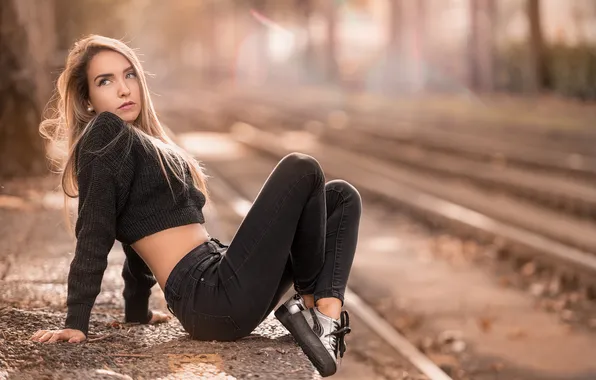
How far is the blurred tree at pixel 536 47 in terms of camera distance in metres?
29.3

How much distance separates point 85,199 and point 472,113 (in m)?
23.5

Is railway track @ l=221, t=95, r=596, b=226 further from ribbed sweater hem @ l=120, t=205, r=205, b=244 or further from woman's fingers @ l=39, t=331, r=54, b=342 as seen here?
woman's fingers @ l=39, t=331, r=54, b=342

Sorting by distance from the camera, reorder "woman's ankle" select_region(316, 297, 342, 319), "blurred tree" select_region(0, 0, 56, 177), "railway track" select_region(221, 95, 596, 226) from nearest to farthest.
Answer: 1. "woman's ankle" select_region(316, 297, 342, 319)
2. "blurred tree" select_region(0, 0, 56, 177)
3. "railway track" select_region(221, 95, 596, 226)

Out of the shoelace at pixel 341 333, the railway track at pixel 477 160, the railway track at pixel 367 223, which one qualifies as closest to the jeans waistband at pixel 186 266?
the shoelace at pixel 341 333

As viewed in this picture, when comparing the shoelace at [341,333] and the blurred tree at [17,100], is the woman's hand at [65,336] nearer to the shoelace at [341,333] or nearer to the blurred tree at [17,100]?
the shoelace at [341,333]

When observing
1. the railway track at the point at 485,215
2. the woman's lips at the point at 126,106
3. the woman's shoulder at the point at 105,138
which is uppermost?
the woman's lips at the point at 126,106

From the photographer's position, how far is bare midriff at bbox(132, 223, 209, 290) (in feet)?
12.5

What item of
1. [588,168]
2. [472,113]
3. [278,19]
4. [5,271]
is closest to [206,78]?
[278,19]

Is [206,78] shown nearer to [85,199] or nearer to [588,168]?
[588,168]

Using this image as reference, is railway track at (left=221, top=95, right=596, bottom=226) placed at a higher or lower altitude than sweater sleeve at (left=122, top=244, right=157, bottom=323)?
lower

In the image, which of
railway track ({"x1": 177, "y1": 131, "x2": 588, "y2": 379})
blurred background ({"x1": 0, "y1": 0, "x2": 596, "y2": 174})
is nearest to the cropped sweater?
blurred background ({"x1": 0, "y1": 0, "x2": 596, "y2": 174})

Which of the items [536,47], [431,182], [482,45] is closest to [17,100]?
[431,182]

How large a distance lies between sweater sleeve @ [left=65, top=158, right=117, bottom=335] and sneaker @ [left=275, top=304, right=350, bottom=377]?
0.73m

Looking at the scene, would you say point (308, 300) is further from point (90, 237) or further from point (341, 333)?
point (90, 237)
